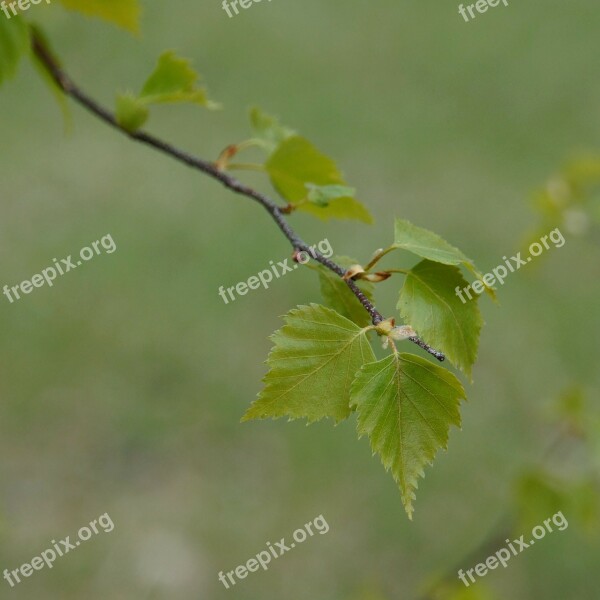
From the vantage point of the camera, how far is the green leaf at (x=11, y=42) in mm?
1305

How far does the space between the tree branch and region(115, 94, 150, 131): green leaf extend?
2 centimetres

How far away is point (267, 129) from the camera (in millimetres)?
1579

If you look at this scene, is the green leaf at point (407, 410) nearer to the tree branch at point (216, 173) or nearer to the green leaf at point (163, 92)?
the tree branch at point (216, 173)

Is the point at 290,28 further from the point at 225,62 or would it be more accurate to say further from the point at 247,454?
the point at 247,454

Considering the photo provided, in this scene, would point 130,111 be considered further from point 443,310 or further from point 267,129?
point 443,310

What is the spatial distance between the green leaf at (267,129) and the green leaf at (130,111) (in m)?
0.23

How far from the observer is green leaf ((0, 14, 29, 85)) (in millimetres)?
1305

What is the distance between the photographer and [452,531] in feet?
12.1

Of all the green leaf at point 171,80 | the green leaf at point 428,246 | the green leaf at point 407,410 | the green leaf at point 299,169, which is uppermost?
the green leaf at point 171,80

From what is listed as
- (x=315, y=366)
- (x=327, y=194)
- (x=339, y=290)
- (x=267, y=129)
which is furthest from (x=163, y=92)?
(x=315, y=366)

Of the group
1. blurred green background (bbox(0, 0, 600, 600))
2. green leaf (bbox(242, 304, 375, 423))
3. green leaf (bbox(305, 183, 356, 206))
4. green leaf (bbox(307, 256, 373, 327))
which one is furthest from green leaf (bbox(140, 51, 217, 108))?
blurred green background (bbox(0, 0, 600, 600))

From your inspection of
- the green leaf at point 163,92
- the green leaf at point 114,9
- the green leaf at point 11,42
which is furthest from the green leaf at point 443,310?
the green leaf at point 114,9

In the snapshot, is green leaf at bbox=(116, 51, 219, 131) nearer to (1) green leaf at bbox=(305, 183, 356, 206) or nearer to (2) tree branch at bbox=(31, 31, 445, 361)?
(2) tree branch at bbox=(31, 31, 445, 361)

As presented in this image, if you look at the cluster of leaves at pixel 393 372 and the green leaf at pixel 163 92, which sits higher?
the green leaf at pixel 163 92
